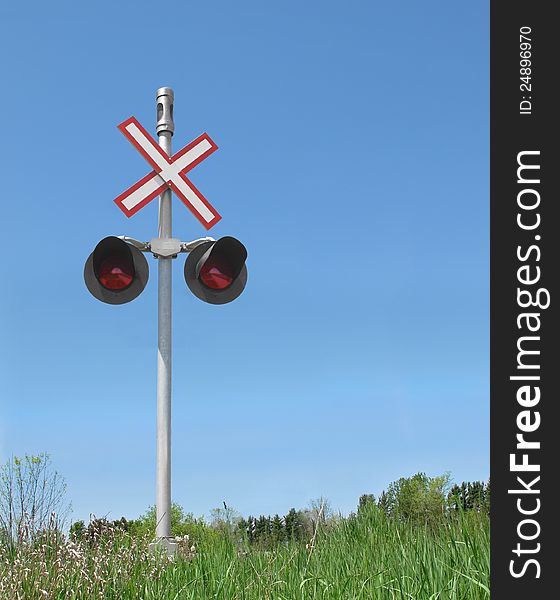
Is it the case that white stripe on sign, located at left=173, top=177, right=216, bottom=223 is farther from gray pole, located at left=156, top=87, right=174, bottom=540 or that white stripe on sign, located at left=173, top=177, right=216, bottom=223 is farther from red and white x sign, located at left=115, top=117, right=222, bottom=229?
gray pole, located at left=156, top=87, right=174, bottom=540

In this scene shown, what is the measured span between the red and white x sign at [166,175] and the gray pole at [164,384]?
0.11 meters

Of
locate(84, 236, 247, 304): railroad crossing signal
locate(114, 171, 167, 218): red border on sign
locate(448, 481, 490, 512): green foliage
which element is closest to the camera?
locate(448, 481, 490, 512): green foliage

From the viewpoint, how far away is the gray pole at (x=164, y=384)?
6445mm

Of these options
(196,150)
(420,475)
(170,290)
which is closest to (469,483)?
(420,475)

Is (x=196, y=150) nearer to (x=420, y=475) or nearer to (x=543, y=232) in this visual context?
(x=420, y=475)

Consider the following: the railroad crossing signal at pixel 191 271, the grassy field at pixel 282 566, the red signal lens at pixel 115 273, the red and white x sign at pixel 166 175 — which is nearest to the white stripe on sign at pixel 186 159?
the red and white x sign at pixel 166 175

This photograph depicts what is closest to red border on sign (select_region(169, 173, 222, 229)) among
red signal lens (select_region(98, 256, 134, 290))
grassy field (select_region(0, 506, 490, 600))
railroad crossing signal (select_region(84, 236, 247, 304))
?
railroad crossing signal (select_region(84, 236, 247, 304))

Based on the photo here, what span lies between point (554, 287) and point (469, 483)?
2606 millimetres

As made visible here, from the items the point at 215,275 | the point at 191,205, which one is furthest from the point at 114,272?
the point at 191,205

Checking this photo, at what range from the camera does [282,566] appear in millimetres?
4809

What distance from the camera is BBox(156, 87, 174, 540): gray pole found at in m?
6.45

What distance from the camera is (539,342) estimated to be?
9.73 ft

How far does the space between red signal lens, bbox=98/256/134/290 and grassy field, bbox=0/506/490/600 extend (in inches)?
83.1

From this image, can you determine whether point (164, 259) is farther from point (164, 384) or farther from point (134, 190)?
point (164, 384)
